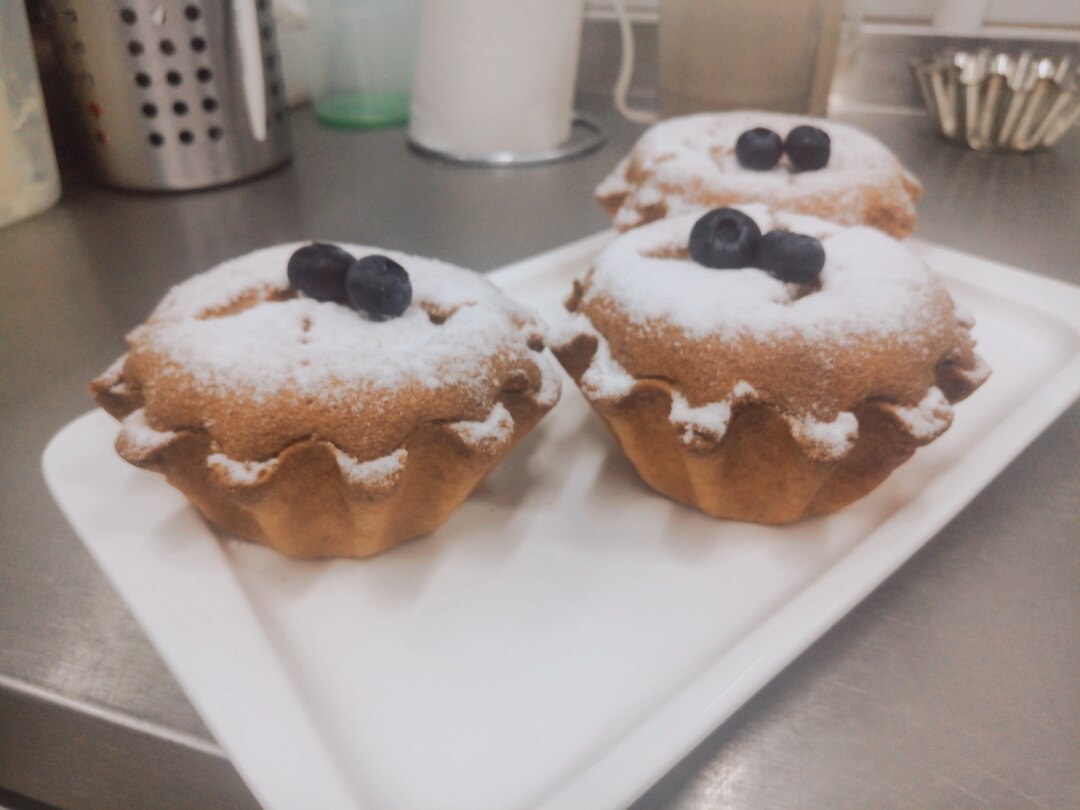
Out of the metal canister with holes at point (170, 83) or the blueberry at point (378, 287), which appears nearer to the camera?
the blueberry at point (378, 287)

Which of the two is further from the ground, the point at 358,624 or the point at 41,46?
the point at 41,46

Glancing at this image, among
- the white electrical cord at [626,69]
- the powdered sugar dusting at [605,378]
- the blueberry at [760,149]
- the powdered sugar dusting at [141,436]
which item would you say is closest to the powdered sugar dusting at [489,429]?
the powdered sugar dusting at [605,378]

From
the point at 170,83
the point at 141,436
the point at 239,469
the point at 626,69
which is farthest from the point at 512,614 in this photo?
the point at 626,69

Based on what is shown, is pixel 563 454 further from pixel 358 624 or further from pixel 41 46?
pixel 41 46

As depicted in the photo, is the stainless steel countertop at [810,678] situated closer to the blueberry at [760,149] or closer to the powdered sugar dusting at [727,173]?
the powdered sugar dusting at [727,173]

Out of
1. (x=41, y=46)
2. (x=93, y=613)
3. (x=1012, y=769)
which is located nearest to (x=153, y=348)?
(x=93, y=613)

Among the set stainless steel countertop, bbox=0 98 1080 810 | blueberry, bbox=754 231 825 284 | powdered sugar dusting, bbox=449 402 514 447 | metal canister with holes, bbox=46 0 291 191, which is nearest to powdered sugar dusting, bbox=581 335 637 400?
powdered sugar dusting, bbox=449 402 514 447

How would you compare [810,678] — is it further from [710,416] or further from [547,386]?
[547,386]
